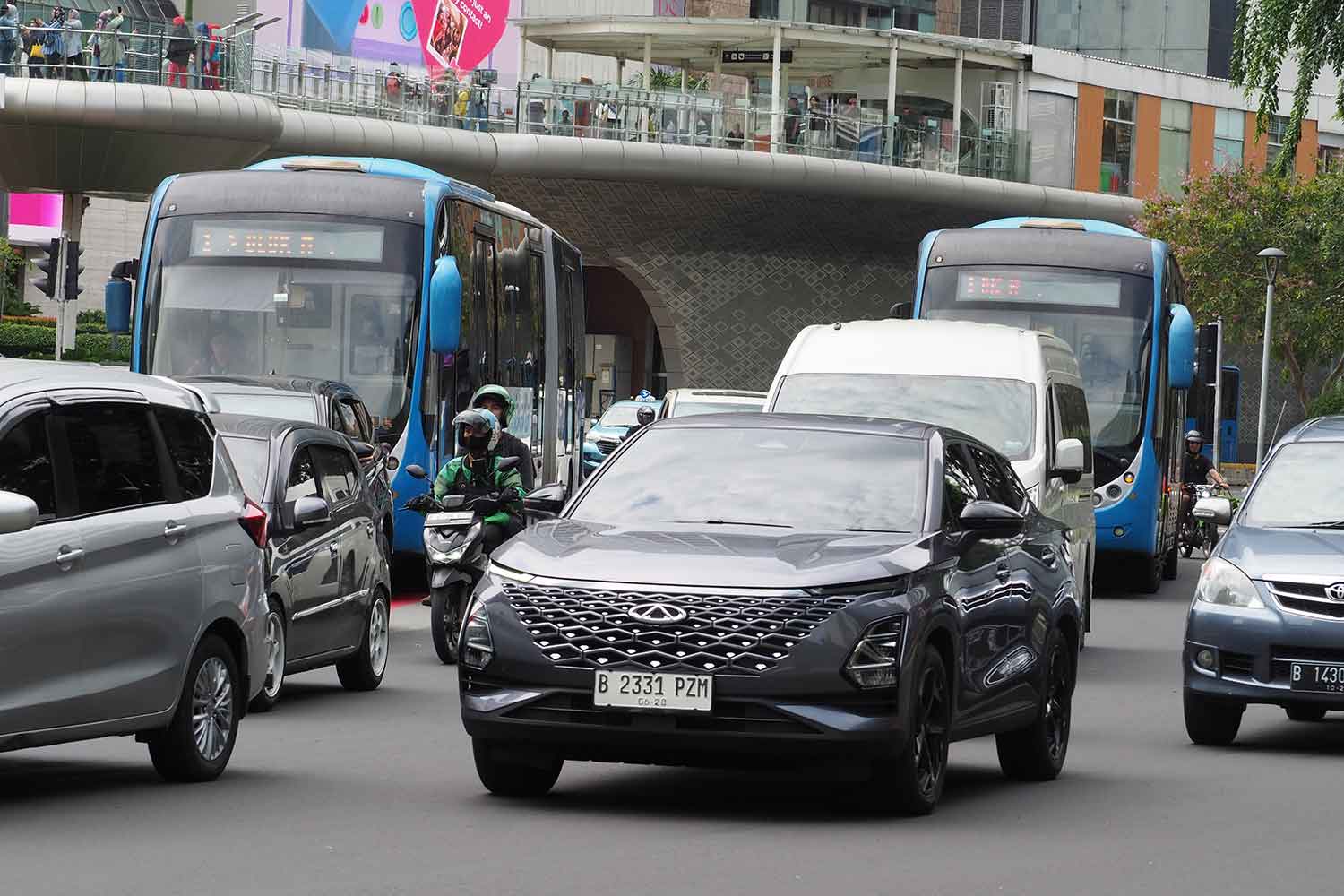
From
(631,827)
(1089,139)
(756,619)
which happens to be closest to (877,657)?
(756,619)

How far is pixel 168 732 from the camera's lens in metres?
9.52

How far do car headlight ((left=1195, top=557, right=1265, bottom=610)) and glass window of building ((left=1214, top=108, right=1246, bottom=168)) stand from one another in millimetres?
51668

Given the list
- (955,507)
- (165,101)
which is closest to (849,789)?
(955,507)

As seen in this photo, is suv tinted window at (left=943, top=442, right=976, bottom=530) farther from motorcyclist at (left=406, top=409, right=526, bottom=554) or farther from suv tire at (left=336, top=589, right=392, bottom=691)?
motorcyclist at (left=406, top=409, right=526, bottom=554)

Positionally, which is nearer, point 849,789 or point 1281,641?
point 849,789

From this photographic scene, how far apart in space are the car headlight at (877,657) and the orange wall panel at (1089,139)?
51816 mm

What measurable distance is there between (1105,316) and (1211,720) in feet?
40.7

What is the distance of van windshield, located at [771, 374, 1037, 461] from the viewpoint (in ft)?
55.6

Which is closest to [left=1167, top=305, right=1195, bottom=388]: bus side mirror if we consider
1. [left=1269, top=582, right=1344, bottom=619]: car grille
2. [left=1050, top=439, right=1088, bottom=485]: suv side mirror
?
[left=1050, top=439, right=1088, bottom=485]: suv side mirror

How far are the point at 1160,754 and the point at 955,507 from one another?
2834mm

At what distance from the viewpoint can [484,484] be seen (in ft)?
52.5

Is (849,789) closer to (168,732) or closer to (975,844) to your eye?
(975,844)

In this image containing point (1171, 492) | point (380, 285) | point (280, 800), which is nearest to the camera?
point (280, 800)

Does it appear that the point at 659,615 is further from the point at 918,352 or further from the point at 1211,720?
the point at 918,352
